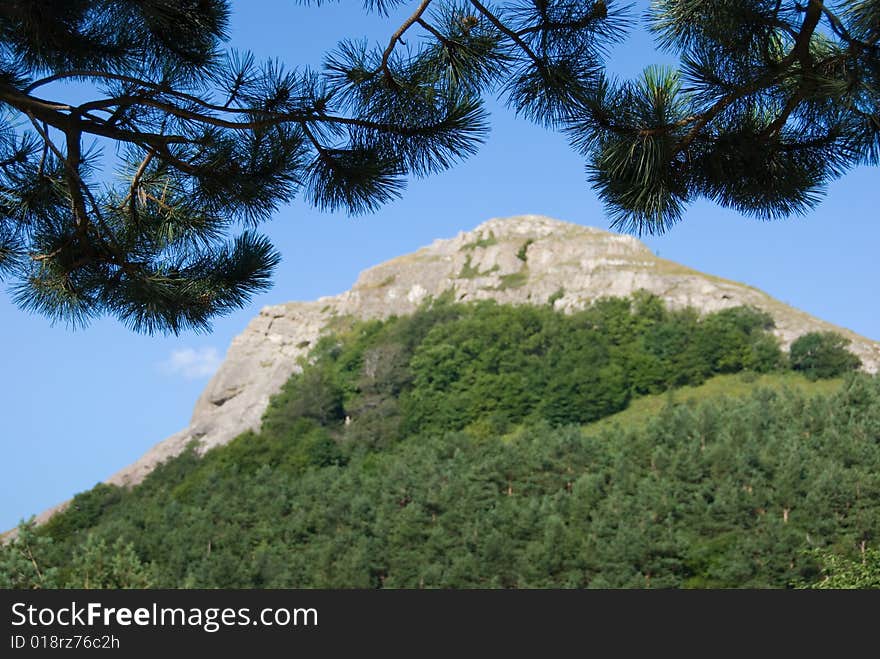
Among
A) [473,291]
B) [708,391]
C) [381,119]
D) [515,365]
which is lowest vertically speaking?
[381,119]

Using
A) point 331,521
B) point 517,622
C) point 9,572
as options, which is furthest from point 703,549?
point 517,622

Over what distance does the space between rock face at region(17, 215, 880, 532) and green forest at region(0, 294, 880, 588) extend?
1822mm

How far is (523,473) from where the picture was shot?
32438 millimetres

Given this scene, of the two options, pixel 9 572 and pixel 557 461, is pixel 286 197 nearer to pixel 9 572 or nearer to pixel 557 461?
pixel 9 572

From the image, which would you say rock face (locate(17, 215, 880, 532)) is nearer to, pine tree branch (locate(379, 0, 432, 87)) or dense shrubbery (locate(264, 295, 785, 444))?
dense shrubbery (locate(264, 295, 785, 444))

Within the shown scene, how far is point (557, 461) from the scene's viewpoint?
1251 inches

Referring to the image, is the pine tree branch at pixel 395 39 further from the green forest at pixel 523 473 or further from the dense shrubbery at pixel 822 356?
the dense shrubbery at pixel 822 356

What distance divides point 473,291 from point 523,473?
2651 centimetres

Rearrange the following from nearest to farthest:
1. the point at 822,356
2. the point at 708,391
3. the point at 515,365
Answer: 1. the point at 822,356
2. the point at 708,391
3. the point at 515,365

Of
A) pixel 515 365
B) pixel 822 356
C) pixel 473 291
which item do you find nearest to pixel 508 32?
pixel 822 356

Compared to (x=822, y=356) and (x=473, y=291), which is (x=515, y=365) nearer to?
(x=473, y=291)

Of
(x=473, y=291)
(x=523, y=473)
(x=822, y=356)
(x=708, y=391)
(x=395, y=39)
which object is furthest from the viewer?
(x=473, y=291)

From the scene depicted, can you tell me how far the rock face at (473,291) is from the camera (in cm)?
5091

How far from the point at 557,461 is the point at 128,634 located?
2890cm
